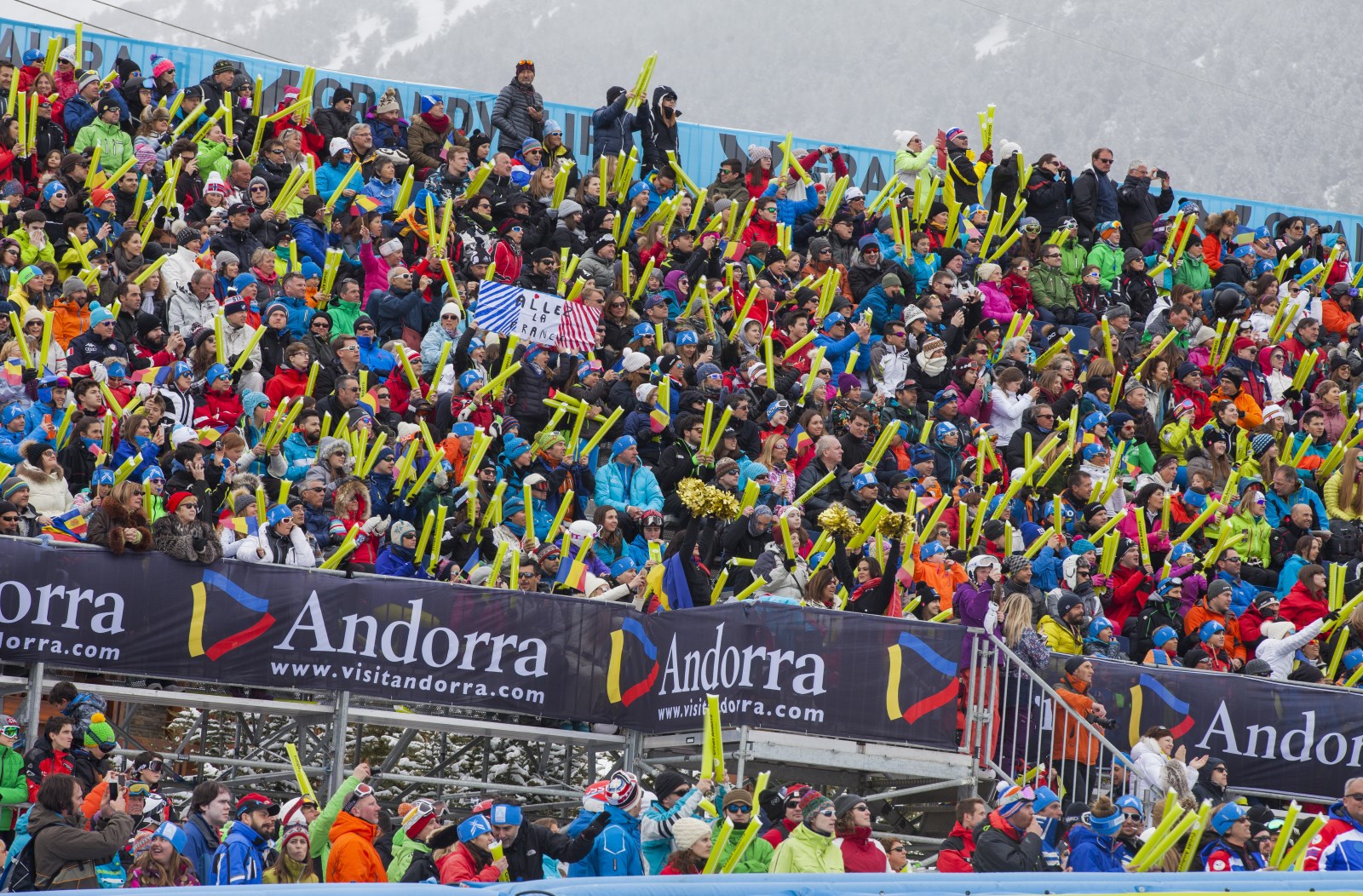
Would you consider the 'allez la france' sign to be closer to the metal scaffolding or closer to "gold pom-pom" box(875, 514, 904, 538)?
the metal scaffolding

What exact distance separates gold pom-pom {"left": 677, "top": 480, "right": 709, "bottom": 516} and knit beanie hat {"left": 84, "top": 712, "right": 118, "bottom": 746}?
16.7 feet

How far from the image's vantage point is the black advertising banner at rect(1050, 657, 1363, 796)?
14.7 metres

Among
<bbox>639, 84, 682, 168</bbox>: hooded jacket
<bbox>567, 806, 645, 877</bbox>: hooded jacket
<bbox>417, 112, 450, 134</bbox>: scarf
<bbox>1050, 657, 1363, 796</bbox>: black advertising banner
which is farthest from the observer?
<bbox>639, 84, 682, 168</bbox>: hooded jacket

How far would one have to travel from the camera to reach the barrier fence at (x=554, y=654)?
13164 mm

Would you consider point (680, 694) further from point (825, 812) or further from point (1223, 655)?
point (1223, 655)

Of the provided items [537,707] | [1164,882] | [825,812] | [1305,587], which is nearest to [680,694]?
[537,707]

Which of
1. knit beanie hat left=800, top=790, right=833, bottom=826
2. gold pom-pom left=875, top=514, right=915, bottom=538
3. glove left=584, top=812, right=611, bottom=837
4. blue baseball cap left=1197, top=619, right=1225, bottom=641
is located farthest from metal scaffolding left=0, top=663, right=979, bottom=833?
blue baseball cap left=1197, top=619, right=1225, bottom=641

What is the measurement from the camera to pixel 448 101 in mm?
23422

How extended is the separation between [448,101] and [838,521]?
10.2m

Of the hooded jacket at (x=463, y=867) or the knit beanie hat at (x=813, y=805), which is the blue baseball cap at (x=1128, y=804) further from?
the hooded jacket at (x=463, y=867)

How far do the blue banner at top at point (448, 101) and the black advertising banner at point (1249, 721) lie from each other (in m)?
9.84

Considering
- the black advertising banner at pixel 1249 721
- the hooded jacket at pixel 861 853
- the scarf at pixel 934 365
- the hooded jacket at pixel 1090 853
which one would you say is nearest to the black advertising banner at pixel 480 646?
the black advertising banner at pixel 1249 721

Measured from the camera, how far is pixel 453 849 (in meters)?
10.4

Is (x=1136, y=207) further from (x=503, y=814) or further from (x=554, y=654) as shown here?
(x=503, y=814)
